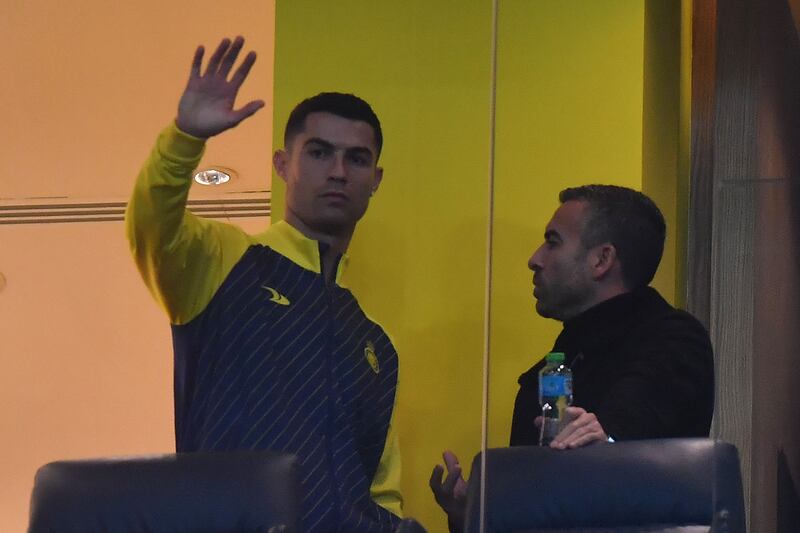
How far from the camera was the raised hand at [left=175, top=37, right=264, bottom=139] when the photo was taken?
1975 mm

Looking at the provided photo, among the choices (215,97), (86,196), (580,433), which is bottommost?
(580,433)

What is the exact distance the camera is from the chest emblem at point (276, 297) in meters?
2.21

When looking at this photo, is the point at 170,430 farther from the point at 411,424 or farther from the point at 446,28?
the point at 446,28

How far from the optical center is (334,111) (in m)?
2.47

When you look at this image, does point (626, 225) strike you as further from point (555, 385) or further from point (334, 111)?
point (334, 111)

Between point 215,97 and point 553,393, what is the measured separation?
2.42 ft

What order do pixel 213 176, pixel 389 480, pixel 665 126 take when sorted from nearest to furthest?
1. pixel 389 480
2. pixel 665 126
3. pixel 213 176

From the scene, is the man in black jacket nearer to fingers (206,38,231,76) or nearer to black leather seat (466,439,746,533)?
black leather seat (466,439,746,533)

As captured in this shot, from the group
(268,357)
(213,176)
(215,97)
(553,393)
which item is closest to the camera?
(215,97)

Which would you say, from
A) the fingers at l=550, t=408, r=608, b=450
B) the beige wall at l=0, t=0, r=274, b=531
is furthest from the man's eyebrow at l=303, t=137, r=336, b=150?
the fingers at l=550, t=408, r=608, b=450

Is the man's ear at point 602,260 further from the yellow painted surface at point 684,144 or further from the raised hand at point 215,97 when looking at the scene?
the raised hand at point 215,97

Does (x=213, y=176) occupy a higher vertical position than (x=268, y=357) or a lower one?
higher

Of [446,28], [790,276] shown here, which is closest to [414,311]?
[446,28]

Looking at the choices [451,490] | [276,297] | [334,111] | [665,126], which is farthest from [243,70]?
[665,126]
